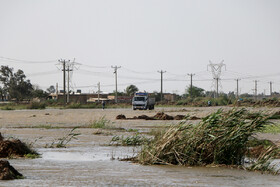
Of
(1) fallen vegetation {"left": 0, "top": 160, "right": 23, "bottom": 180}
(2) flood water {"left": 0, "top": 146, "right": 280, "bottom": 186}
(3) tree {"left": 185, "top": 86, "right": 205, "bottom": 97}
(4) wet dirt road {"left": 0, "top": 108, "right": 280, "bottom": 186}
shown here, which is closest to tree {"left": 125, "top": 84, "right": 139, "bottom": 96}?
(3) tree {"left": 185, "top": 86, "right": 205, "bottom": 97}

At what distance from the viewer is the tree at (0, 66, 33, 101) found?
5148 inches

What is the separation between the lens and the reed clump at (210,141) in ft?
45.7

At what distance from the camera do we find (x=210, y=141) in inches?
546

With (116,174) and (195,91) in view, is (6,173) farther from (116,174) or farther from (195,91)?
(195,91)

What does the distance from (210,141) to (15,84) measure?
122 meters

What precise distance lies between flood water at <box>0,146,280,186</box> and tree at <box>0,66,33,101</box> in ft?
387

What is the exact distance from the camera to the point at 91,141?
2259 centimetres

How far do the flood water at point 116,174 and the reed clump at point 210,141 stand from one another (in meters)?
0.43

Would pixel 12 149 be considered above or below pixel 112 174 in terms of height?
above

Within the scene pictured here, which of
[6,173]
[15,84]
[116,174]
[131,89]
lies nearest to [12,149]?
[6,173]

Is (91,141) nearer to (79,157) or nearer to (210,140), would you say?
(79,157)

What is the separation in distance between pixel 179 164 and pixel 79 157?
4017mm

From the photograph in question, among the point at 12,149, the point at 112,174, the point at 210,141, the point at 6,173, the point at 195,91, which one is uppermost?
the point at 195,91

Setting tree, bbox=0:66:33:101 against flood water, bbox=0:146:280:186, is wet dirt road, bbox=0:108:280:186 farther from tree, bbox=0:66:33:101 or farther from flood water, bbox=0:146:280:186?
tree, bbox=0:66:33:101
